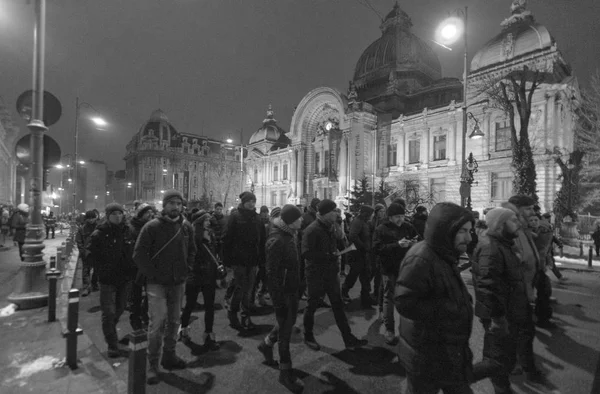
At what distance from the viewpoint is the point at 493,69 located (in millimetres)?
30578

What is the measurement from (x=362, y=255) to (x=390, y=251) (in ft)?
7.17

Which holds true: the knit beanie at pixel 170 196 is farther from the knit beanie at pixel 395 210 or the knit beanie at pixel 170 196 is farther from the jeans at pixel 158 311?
the knit beanie at pixel 395 210

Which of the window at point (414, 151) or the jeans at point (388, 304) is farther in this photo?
the window at point (414, 151)

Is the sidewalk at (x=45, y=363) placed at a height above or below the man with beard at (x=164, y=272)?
below

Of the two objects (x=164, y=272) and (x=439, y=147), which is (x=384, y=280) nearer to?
(x=164, y=272)

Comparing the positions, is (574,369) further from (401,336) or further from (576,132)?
(576,132)

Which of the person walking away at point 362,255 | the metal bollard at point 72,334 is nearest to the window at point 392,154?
the person walking away at point 362,255

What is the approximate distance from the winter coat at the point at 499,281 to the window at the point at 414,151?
113ft

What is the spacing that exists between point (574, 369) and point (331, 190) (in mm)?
38612

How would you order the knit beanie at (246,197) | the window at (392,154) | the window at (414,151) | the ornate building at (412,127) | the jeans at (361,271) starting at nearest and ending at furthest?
the knit beanie at (246,197)
the jeans at (361,271)
the ornate building at (412,127)
the window at (414,151)
the window at (392,154)

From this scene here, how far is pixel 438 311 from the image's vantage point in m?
2.23

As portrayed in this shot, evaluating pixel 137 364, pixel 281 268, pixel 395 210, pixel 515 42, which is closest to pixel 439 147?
pixel 515 42

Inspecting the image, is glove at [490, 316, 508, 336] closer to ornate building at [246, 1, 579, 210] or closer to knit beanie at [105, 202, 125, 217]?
knit beanie at [105, 202, 125, 217]

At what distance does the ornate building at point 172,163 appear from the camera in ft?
254
